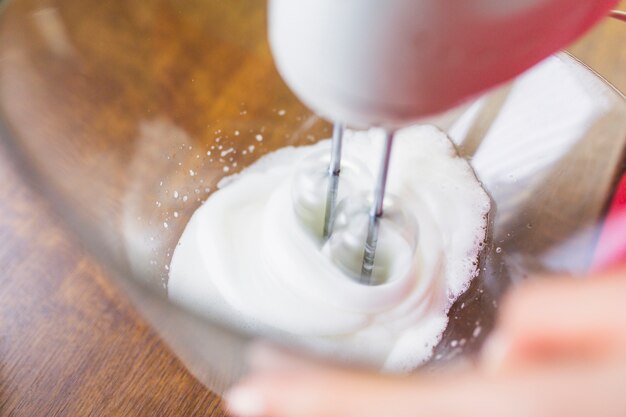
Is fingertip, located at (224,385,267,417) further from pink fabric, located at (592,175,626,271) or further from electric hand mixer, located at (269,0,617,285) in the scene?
pink fabric, located at (592,175,626,271)

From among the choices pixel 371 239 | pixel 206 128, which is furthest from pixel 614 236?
pixel 206 128

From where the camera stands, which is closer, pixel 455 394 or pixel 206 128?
pixel 455 394

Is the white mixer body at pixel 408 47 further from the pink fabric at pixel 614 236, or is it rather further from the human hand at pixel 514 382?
the pink fabric at pixel 614 236

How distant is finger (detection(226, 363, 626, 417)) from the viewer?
0.22 metres

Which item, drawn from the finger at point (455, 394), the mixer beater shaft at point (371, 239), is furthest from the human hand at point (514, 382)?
the mixer beater shaft at point (371, 239)

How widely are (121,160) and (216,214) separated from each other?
7cm

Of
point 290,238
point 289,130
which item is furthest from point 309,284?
point 289,130

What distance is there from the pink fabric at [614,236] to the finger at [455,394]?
21cm

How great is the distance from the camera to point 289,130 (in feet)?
1.61

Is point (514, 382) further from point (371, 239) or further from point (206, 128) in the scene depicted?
point (206, 128)

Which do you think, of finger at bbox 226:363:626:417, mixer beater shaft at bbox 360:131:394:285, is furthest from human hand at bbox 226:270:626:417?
mixer beater shaft at bbox 360:131:394:285

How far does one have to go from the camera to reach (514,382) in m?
0.22

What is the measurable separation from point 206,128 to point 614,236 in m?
0.27

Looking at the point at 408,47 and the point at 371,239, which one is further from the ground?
the point at 408,47
